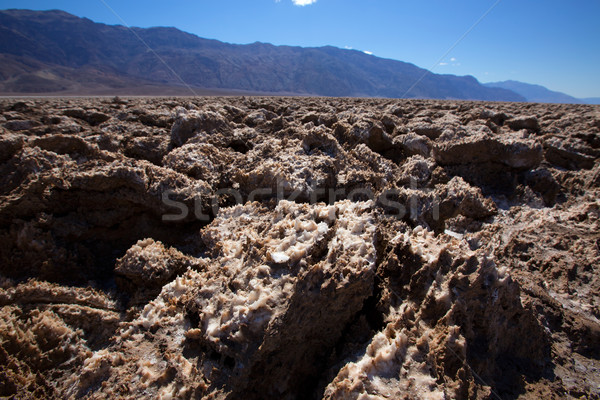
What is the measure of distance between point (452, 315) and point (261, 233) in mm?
1237

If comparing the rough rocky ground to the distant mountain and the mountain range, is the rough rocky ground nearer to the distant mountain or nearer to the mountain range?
the mountain range

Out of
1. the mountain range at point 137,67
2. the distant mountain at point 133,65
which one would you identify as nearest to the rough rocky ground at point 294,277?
the mountain range at point 137,67

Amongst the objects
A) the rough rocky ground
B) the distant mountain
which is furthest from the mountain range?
the rough rocky ground

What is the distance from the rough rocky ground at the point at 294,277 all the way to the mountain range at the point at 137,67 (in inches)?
1858

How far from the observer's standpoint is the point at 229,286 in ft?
5.51

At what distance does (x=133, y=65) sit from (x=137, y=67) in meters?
2.43

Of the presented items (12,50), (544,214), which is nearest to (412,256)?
(544,214)

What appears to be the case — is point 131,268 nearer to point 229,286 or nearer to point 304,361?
point 229,286

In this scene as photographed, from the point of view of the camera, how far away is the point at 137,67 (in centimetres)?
10575

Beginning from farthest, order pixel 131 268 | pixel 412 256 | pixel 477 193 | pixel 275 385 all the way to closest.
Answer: pixel 477 193 → pixel 131 268 → pixel 412 256 → pixel 275 385

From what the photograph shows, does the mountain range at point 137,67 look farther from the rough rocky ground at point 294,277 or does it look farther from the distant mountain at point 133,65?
the rough rocky ground at point 294,277

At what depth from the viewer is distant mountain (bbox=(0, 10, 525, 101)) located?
215ft

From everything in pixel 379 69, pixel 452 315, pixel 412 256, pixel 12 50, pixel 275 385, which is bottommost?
pixel 275 385

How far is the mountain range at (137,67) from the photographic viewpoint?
60.7 m
